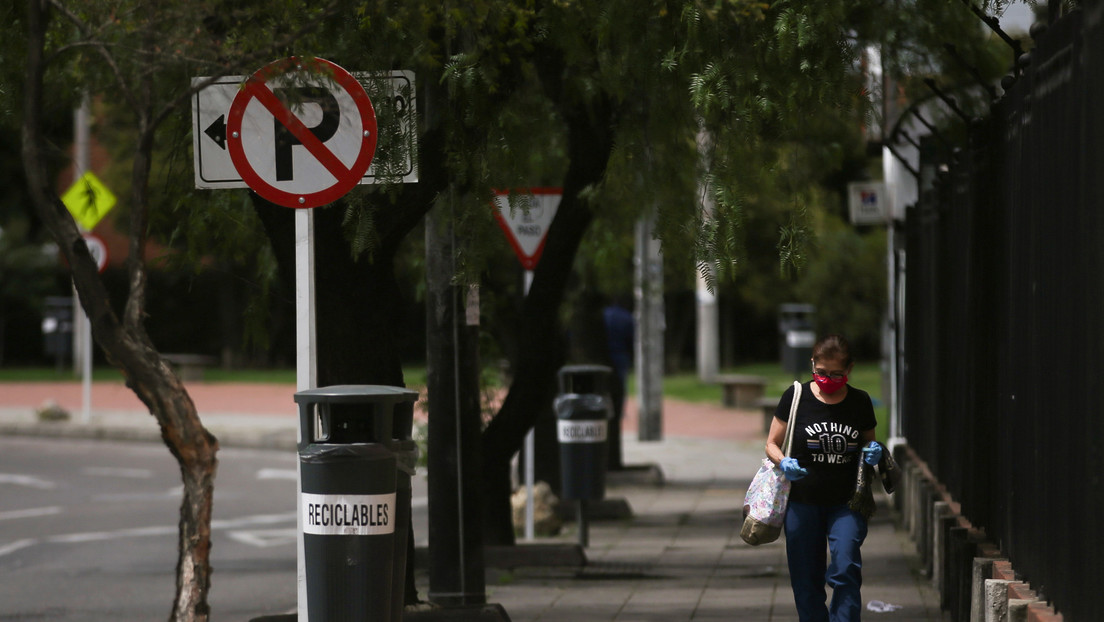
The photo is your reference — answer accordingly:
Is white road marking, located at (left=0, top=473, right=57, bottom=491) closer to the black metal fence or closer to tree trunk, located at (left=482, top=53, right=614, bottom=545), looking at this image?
tree trunk, located at (left=482, top=53, right=614, bottom=545)

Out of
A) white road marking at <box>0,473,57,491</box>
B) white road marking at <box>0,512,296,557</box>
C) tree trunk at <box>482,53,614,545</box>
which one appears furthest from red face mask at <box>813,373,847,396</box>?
white road marking at <box>0,473,57,491</box>

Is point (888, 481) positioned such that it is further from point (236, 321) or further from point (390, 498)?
point (236, 321)

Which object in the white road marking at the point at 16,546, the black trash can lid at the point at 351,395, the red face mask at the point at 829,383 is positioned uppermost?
the black trash can lid at the point at 351,395

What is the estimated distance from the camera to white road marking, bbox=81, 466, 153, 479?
17328 mm

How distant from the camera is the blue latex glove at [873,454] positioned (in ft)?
21.9

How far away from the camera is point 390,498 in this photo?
5863 millimetres

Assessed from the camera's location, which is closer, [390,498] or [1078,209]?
[1078,209]

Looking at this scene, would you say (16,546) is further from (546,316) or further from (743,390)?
(743,390)

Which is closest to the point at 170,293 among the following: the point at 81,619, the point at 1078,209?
the point at 81,619

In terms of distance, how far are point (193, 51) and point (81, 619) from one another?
3.83 m

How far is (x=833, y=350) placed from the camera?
22.2 ft

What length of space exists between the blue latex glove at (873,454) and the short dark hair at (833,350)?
1.26 feet

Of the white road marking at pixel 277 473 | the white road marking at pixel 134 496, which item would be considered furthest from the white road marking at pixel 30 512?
the white road marking at pixel 277 473

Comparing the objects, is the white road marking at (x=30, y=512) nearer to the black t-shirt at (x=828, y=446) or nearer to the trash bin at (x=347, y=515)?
the trash bin at (x=347, y=515)
